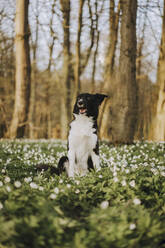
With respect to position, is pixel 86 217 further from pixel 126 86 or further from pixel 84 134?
pixel 126 86

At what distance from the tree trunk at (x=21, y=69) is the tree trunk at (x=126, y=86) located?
17.4 ft

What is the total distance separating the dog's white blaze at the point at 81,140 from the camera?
4.95 metres

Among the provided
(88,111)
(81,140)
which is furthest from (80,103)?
(81,140)

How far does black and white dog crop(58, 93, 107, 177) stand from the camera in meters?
4.91

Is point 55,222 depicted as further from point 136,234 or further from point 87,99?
point 87,99

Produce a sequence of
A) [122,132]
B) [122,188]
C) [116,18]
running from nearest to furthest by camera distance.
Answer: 1. [122,188]
2. [122,132]
3. [116,18]

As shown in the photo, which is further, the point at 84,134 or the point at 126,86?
the point at 126,86

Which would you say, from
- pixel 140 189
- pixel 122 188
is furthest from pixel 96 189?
pixel 140 189

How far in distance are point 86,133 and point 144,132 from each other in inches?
340

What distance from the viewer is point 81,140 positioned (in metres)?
4.98

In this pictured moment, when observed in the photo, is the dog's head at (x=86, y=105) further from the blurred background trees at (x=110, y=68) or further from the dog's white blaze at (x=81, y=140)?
the blurred background trees at (x=110, y=68)

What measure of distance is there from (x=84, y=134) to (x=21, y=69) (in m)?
9.16

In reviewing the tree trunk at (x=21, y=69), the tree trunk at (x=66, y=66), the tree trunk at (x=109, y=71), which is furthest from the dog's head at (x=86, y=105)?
the tree trunk at (x=66, y=66)

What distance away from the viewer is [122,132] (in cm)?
982
